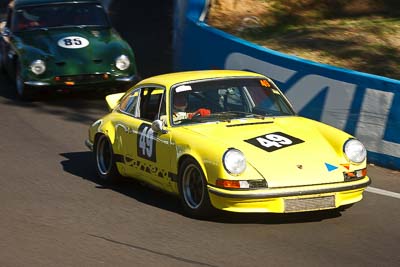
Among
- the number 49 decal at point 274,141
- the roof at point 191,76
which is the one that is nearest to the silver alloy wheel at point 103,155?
the roof at point 191,76

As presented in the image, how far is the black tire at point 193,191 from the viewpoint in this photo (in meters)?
8.43

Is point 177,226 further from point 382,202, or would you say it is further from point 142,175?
point 382,202

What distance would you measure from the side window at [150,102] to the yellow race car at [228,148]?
0.01 meters

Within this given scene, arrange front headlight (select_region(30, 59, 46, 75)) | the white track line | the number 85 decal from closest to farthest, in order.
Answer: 1. the number 85 decal
2. the white track line
3. front headlight (select_region(30, 59, 46, 75))

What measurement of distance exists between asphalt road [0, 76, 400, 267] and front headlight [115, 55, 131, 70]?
422 cm

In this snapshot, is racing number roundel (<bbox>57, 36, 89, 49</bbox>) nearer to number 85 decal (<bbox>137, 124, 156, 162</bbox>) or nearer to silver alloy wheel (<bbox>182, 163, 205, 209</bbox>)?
number 85 decal (<bbox>137, 124, 156, 162</bbox>)

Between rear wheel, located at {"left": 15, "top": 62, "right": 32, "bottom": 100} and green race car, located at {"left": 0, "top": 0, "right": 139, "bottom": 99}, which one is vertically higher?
green race car, located at {"left": 0, "top": 0, "right": 139, "bottom": 99}

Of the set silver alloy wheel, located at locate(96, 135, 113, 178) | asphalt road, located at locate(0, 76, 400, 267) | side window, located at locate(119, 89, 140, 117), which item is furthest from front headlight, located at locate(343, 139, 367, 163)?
silver alloy wheel, located at locate(96, 135, 113, 178)

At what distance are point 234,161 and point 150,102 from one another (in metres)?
1.84

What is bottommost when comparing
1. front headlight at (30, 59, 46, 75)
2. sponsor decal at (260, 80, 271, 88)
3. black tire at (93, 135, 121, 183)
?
front headlight at (30, 59, 46, 75)

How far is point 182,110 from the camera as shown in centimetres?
934

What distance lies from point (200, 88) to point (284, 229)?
6.26 feet

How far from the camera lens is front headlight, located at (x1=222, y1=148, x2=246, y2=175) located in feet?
26.9

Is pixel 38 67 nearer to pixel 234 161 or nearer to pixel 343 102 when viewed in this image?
pixel 343 102
